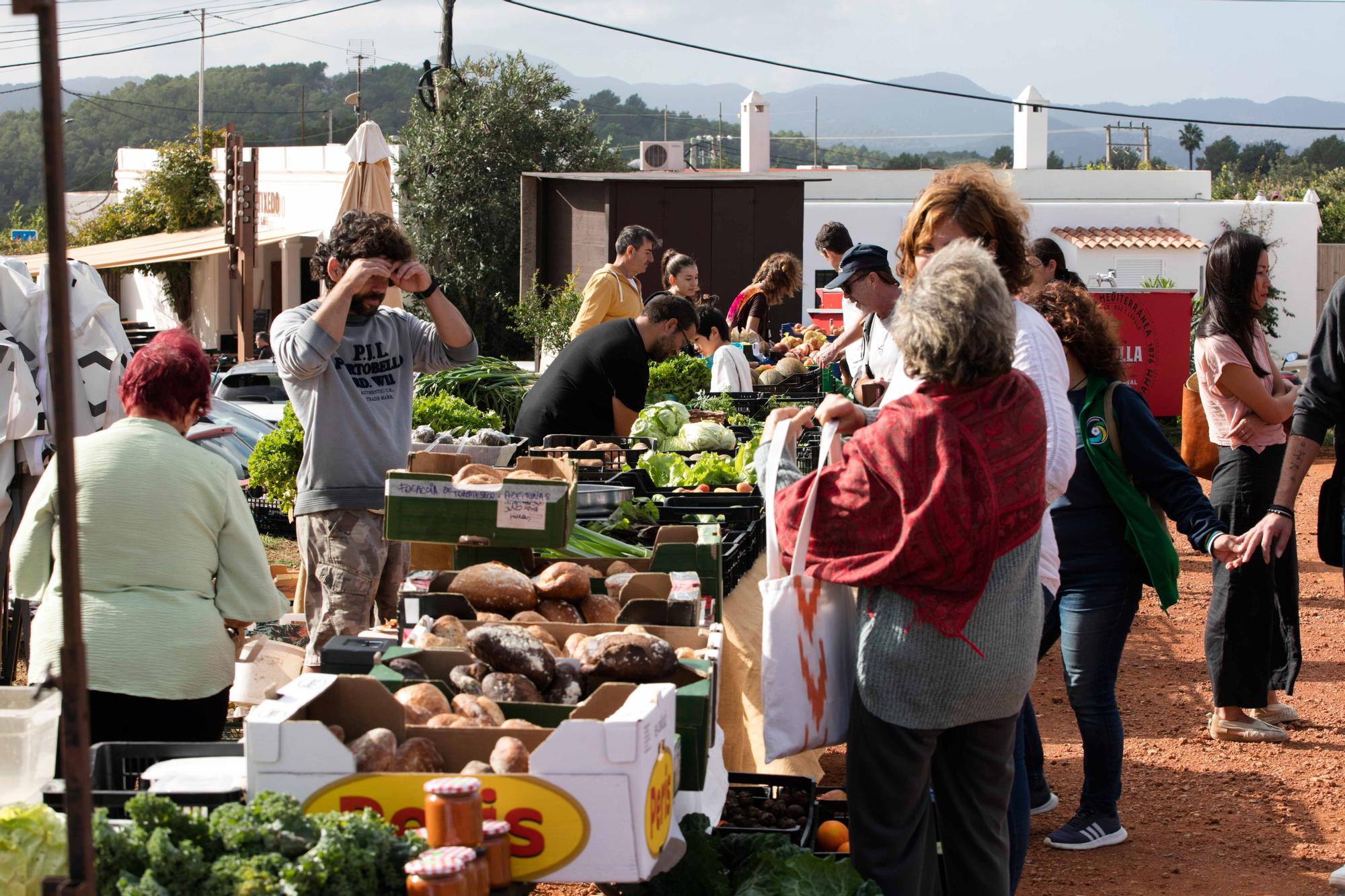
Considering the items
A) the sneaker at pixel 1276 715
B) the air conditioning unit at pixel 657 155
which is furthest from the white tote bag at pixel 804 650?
the air conditioning unit at pixel 657 155

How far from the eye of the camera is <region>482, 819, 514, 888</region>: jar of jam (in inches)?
82.9

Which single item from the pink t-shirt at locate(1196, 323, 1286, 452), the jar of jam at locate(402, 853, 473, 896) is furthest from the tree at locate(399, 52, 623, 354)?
the jar of jam at locate(402, 853, 473, 896)

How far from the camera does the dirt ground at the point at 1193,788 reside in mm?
4438

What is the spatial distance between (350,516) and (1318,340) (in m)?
3.28

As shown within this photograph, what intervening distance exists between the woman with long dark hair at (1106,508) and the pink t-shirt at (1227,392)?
1355 millimetres

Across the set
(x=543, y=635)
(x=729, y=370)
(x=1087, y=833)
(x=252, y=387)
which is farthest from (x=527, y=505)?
(x=252, y=387)

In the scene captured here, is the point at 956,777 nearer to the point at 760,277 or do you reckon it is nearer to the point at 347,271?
the point at 347,271

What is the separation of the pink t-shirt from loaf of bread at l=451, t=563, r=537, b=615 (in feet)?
11.7

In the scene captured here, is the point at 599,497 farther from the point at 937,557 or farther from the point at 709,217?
the point at 709,217

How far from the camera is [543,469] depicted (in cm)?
401

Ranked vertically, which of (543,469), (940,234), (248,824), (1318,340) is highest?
(940,234)

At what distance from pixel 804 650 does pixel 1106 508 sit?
5.91 ft

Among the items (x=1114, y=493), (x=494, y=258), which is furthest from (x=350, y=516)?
(x=494, y=258)

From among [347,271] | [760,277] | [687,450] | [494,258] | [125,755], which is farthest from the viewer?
[494,258]
